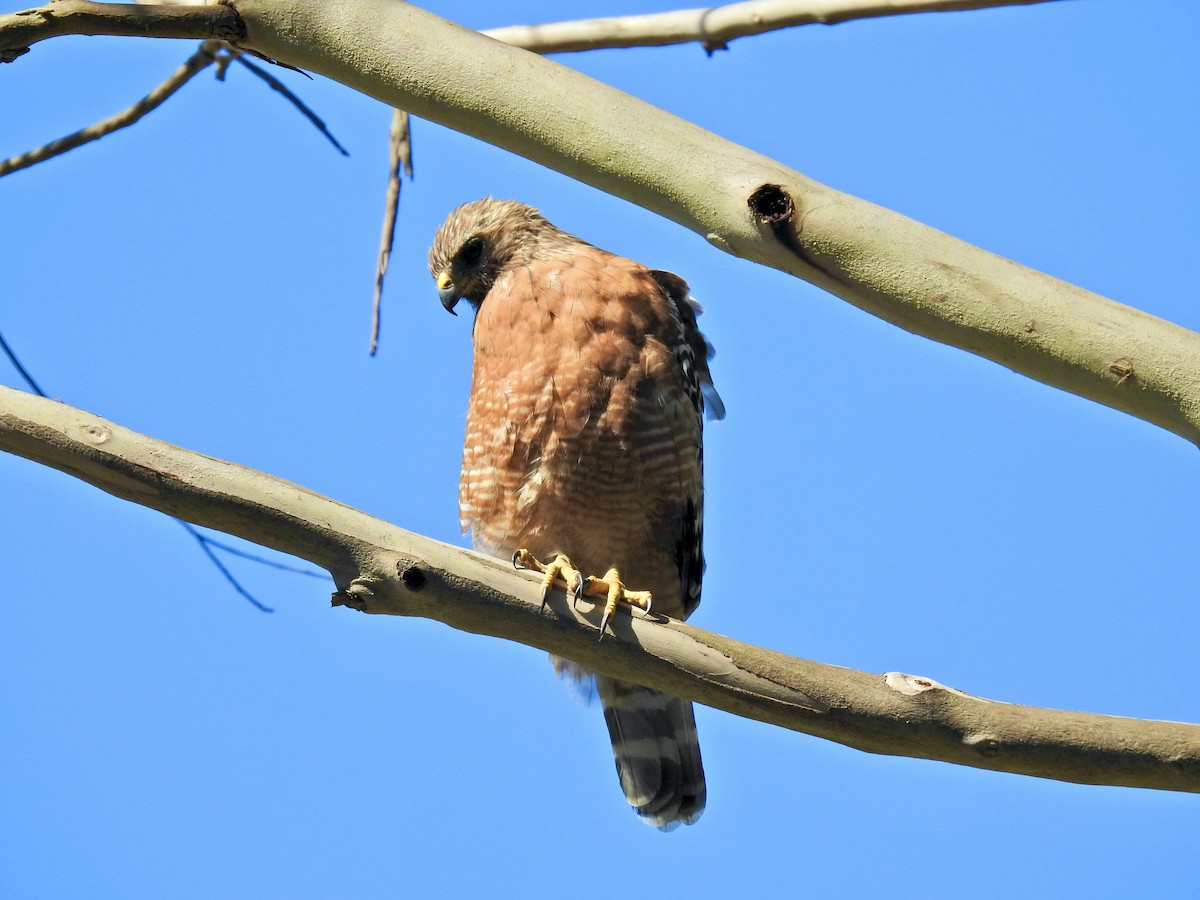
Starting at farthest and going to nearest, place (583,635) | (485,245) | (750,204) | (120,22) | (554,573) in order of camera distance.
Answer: (485,245) → (554,573) → (583,635) → (120,22) → (750,204)

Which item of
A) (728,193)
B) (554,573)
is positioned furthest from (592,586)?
(728,193)

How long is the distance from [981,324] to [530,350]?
10.3 feet

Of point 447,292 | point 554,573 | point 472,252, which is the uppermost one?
point 472,252

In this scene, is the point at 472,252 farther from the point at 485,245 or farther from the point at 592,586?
the point at 592,586

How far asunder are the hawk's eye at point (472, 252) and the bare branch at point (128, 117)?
166 centimetres

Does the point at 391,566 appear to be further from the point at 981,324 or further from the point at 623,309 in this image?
the point at 623,309

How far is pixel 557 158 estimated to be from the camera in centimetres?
299

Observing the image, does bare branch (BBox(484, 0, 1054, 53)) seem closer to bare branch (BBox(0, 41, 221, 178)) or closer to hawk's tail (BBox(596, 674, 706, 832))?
bare branch (BBox(0, 41, 221, 178))

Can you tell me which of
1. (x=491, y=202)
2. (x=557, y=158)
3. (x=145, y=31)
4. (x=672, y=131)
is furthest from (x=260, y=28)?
(x=491, y=202)

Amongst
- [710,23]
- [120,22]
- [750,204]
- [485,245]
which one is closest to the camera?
[750,204]

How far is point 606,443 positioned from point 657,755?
1.63 meters

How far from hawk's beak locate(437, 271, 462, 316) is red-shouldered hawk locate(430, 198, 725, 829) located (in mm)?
413

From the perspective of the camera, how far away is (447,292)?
646 centimetres

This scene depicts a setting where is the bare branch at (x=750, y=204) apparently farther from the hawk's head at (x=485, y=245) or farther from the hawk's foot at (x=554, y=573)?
the hawk's head at (x=485, y=245)
